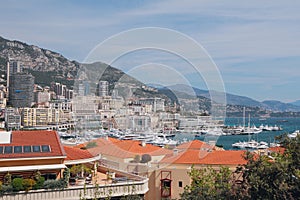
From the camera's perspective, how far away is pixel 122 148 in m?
15.4

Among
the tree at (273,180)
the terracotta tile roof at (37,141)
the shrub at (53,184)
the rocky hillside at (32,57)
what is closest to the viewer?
the tree at (273,180)

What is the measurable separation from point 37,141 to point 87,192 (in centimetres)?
219

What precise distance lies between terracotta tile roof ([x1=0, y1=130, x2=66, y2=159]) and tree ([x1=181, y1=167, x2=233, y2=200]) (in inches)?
140

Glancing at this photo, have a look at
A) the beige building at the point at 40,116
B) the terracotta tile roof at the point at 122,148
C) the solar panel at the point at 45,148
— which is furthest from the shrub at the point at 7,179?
the beige building at the point at 40,116

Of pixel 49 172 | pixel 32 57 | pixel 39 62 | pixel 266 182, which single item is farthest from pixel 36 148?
pixel 32 57

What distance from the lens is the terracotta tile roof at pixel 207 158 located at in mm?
14305

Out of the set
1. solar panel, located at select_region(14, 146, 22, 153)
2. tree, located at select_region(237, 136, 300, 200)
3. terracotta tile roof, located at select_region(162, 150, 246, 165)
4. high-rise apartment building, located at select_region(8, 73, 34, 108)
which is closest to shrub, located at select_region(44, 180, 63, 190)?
solar panel, located at select_region(14, 146, 22, 153)

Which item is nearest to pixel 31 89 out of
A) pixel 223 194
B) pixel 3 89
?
pixel 3 89

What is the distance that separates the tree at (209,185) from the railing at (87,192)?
55.4 inches

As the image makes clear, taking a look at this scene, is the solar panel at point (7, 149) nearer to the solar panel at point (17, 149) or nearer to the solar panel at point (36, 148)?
the solar panel at point (17, 149)

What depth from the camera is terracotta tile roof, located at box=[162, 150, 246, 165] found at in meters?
14.3

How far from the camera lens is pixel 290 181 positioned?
928cm

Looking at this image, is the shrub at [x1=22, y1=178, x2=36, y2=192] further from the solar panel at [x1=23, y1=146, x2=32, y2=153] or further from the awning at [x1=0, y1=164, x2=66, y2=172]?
the solar panel at [x1=23, y1=146, x2=32, y2=153]

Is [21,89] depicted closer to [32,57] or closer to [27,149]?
[32,57]
